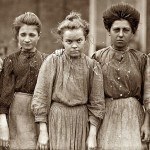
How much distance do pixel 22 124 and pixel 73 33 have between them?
1.03 m

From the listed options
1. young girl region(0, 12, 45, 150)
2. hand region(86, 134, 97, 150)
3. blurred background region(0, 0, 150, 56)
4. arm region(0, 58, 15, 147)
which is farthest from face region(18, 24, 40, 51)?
blurred background region(0, 0, 150, 56)

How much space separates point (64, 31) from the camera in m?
4.50

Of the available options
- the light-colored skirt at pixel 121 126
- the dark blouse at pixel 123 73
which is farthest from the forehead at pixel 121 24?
the light-colored skirt at pixel 121 126

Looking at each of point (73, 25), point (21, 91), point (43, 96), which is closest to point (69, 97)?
point (43, 96)

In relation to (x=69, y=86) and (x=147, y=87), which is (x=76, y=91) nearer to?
(x=69, y=86)

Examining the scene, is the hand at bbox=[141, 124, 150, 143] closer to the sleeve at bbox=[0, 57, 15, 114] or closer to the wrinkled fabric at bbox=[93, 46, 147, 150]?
the wrinkled fabric at bbox=[93, 46, 147, 150]

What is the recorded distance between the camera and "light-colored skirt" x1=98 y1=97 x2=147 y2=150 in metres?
4.57

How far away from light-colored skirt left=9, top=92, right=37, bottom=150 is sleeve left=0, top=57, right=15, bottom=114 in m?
0.07

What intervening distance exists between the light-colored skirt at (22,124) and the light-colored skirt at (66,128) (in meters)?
0.31

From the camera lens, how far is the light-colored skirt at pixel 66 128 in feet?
14.6

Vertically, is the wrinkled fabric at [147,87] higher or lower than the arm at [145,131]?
higher

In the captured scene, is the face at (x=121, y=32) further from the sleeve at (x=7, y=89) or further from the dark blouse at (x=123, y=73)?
the sleeve at (x=7, y=89)

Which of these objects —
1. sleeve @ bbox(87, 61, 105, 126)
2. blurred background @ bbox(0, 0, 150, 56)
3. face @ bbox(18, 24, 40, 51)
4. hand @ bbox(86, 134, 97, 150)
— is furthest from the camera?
blurred background @ bbox(0, 0, 150, 56)

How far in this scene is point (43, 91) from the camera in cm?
445
